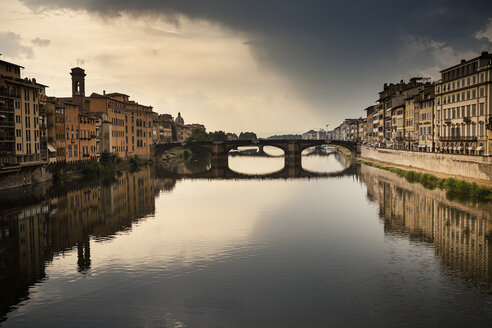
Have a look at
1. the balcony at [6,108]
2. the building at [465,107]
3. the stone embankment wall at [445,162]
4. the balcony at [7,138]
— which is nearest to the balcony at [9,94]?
the balcony at [6,108]

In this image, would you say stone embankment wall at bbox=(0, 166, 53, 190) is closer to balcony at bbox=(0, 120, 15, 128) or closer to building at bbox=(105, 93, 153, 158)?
balcony at bbox=(0, 120, 15, 128)

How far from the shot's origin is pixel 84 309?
19000mm

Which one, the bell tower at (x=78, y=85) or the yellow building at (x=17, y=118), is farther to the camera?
the bell tower at (x=78, y=85)

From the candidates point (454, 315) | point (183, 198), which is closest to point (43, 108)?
point (183, 198)

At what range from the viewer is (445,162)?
55.4 metres

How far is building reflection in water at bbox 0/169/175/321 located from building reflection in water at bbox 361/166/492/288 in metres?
20.7

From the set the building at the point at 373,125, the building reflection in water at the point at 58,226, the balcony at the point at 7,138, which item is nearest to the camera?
the building reflection in water at the point at 58,226

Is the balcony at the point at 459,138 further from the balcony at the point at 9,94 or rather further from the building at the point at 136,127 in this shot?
the building at the point at 136,127

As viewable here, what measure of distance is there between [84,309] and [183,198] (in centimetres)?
3270

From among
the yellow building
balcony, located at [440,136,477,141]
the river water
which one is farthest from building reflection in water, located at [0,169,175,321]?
balcony, located at [440,136,477,141]

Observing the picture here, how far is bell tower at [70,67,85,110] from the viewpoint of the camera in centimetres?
8669

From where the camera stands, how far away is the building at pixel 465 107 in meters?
53.3

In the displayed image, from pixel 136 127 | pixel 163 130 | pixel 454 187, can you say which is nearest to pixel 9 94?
pixel 454 187

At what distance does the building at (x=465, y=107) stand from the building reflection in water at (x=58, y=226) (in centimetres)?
4034
